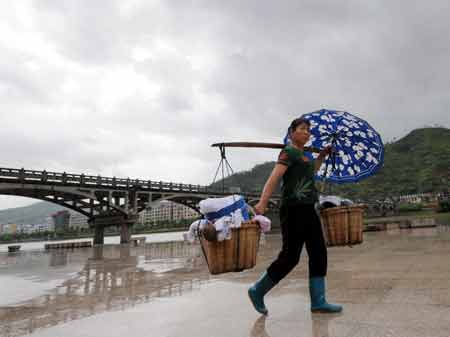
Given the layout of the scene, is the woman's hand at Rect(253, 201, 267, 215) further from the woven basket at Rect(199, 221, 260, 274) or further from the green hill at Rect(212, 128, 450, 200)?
the green hill at Rect(212, 128, 450, 200)

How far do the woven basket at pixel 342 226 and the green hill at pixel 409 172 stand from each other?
54.4 meters

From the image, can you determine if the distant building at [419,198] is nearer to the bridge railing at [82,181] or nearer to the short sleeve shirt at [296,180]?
the bridge railing at [82,181]

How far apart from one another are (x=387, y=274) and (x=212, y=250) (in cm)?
305

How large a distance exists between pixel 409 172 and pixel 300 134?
3683 inches

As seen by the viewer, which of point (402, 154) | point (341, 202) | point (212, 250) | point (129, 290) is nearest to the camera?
point (212, 250)

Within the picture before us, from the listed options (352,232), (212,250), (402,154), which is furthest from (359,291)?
(402,154)

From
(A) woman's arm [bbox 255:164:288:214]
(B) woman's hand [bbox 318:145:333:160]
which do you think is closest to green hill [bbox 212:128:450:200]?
(B) woman's hand [bbox 318:145:333:160]

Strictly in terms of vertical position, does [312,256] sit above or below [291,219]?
below

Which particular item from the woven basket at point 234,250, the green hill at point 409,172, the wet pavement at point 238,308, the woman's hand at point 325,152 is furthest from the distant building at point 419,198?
the woven basket at point 234,250

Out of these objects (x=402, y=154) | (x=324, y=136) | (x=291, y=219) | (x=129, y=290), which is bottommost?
(x=129, y=290)

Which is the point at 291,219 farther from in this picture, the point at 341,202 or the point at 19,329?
the point at 19,329

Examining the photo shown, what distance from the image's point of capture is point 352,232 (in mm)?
3453

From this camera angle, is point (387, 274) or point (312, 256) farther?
point (387, 274)

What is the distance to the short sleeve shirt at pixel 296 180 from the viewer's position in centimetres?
300
